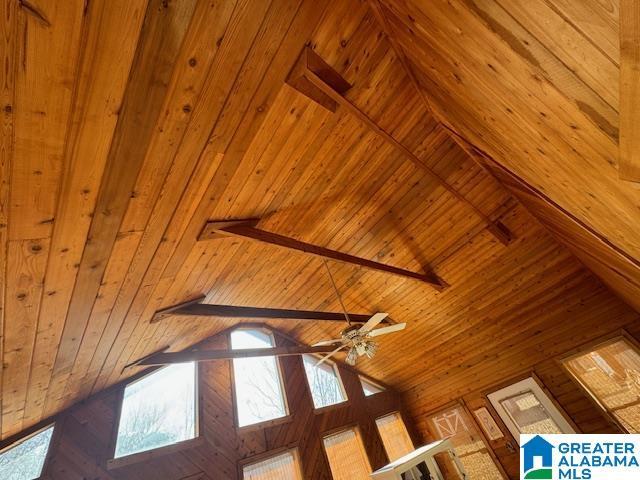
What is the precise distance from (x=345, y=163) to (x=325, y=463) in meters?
5.65

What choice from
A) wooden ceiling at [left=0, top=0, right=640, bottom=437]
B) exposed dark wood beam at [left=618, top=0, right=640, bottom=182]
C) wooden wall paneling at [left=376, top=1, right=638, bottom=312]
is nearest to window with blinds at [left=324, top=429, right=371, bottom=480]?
wooden ceiling at [left=0, top=0, right=640, bottom=437]

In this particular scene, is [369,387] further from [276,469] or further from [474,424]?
[276,469]

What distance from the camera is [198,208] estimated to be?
2111mm

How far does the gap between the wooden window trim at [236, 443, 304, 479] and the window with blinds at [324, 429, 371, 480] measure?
2.16 feet

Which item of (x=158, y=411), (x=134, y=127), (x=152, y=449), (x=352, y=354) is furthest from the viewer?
(x=158, y=411)

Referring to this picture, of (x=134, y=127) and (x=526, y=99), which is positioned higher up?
(x=134, y=127)

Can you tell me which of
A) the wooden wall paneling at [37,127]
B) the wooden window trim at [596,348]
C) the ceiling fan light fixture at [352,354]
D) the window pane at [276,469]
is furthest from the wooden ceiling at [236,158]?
the window pane at [276,469]

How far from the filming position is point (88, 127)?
3.92 ft

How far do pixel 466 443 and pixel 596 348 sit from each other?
325 cm

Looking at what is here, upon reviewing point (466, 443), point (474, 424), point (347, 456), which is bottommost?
Result: point (466, 443)

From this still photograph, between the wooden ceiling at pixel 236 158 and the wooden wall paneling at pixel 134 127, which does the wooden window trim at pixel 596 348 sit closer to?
the wooden ceiling at pixel 236 158

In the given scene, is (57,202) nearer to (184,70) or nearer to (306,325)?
(184,70)

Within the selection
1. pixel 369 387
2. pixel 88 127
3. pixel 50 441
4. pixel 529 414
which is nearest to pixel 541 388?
pixel 529 414

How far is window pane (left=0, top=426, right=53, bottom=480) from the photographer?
322 centimetres
